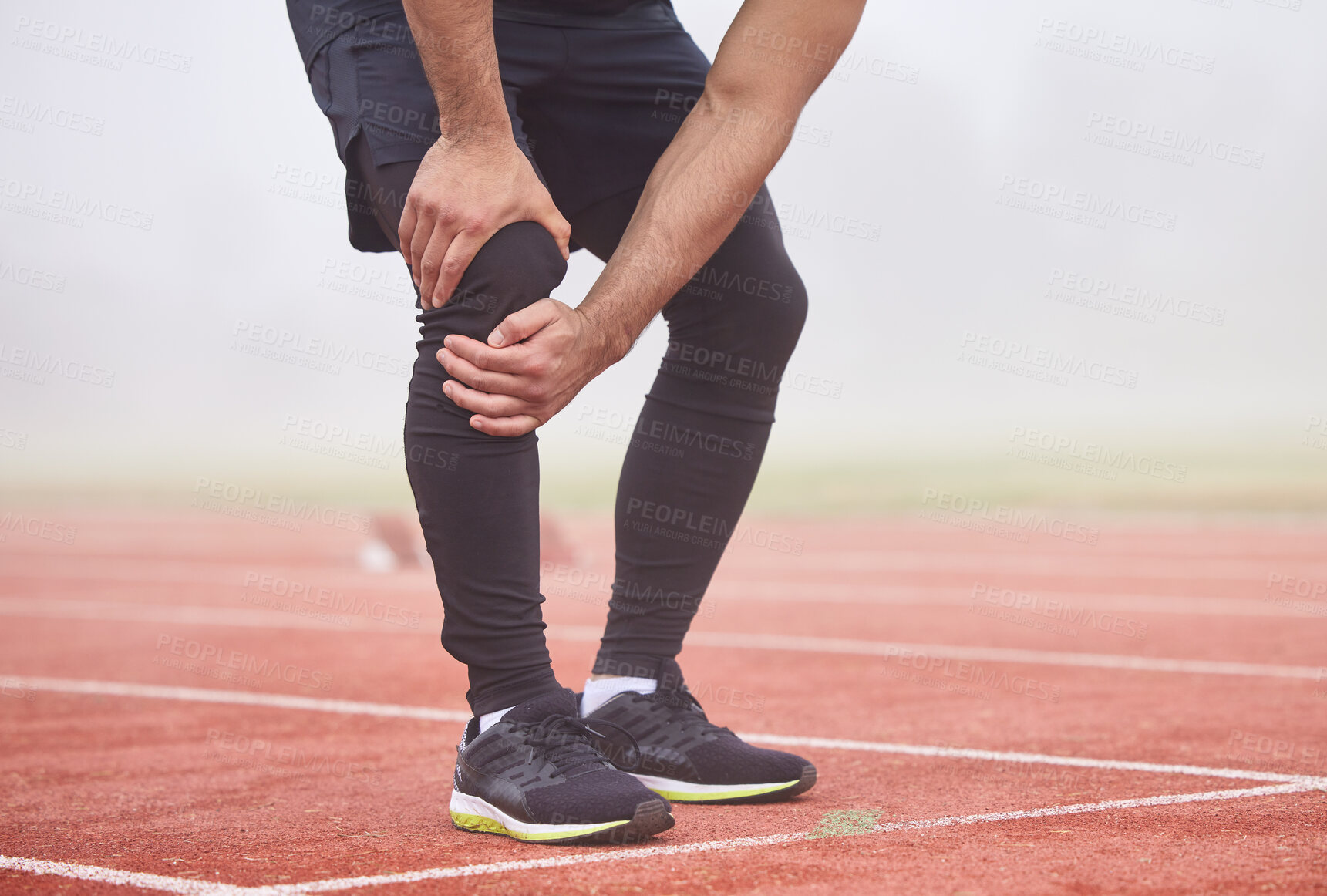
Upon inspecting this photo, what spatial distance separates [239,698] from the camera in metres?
3.95

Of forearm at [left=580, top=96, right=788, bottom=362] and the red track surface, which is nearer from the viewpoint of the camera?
the red track surface

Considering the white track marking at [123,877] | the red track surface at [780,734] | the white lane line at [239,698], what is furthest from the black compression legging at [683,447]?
the white lane line at [239,698]

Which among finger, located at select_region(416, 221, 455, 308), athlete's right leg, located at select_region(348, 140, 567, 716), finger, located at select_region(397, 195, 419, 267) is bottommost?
athlete's right leg, located at select_region(348, 140, 567, 716)

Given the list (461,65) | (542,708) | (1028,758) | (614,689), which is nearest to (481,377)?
(461,65)

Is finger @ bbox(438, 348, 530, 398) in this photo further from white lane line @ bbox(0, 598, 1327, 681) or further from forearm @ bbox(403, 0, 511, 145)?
white lane line @ bbox(0, 598, 1327, 681)

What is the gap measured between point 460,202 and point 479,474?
42 centimetres

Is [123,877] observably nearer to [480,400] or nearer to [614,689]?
[480,400]

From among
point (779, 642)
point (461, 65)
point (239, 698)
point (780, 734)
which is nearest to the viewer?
point (461, 65)

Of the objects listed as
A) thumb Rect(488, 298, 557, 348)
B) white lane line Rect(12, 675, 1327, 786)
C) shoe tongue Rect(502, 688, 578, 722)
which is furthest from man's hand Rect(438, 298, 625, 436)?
white lane line Rect(12, 675, 1327, 786)

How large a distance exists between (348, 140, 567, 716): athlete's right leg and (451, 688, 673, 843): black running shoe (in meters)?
0.11

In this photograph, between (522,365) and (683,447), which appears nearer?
(522,365)

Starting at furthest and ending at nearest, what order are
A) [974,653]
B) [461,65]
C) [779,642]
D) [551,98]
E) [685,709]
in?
[779,642] → [974,653] → [685,709] → [551,98] → [461,65]

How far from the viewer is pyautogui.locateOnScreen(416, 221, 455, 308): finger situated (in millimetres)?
1743

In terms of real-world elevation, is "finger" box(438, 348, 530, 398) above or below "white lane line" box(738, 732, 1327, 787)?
above
